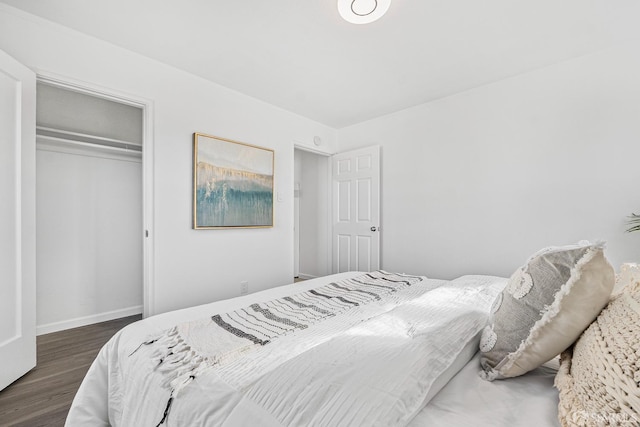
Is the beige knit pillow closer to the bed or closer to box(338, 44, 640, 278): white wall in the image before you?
the bed

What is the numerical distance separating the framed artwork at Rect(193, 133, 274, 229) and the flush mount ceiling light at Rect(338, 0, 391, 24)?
5.82 ft

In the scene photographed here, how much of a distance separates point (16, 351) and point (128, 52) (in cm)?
237

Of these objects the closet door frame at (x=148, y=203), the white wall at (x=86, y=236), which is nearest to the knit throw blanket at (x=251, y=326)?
the closet door frame at (x=148, y=203)

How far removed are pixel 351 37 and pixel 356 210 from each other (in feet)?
7.30

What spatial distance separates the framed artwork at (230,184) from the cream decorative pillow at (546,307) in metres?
2.61

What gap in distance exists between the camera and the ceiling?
6.24 ft

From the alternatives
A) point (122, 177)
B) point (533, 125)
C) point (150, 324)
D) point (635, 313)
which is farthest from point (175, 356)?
point (533, 125)

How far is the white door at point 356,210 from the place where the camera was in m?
3.75

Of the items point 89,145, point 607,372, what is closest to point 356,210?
point 89,145

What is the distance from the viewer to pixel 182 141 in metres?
2.74

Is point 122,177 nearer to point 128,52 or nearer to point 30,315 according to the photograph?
point 128,52

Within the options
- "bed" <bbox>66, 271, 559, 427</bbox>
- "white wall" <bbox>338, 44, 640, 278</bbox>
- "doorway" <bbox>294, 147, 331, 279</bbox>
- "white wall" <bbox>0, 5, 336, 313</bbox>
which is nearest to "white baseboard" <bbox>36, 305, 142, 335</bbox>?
"white wall" <bbox>0, 5, 336, 313</bbox>

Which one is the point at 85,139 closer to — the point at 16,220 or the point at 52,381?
the point at 16,220

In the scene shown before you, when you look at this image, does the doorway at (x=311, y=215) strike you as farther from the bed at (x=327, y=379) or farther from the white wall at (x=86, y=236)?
the bed at (x=327, y=379)
